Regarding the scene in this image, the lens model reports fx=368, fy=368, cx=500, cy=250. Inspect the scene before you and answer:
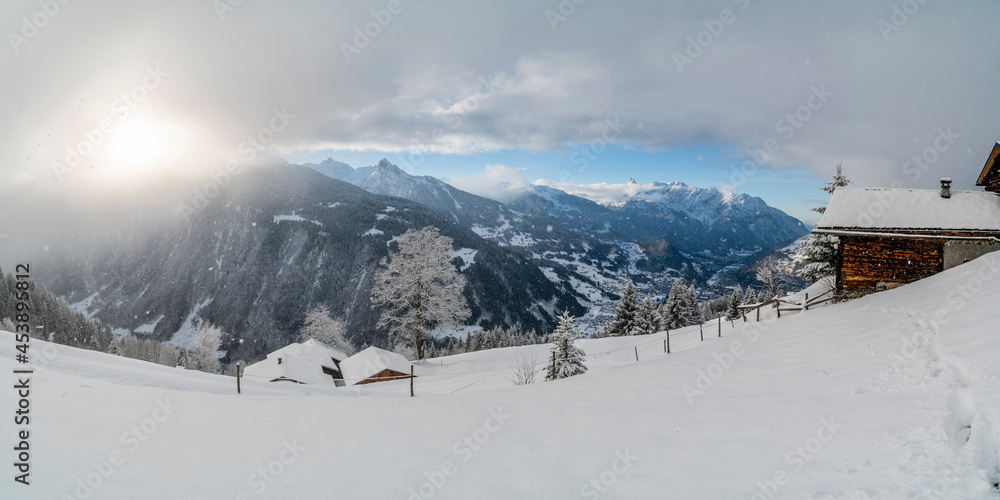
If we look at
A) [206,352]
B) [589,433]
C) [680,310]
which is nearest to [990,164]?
[680,310]

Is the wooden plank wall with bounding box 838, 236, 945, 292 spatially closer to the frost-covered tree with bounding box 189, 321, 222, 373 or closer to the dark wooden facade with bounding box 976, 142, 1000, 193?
the dark wooden facade with bounding box 976, 142, 1000, 193

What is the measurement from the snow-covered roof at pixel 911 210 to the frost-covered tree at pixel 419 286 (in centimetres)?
2377

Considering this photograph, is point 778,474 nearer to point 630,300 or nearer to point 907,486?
point 907,486

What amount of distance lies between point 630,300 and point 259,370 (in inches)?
1535

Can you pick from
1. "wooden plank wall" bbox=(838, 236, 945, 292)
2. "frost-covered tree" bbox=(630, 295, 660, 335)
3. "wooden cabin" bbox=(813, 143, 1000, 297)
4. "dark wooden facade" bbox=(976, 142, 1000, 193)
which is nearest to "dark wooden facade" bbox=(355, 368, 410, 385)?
"frost-covered tree" bbox=(630, 295, 660, 335)

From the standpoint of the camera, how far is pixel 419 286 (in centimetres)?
2809

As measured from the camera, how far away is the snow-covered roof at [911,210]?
60.5 ft

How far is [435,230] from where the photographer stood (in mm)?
28641

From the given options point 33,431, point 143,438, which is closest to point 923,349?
point 143,438
